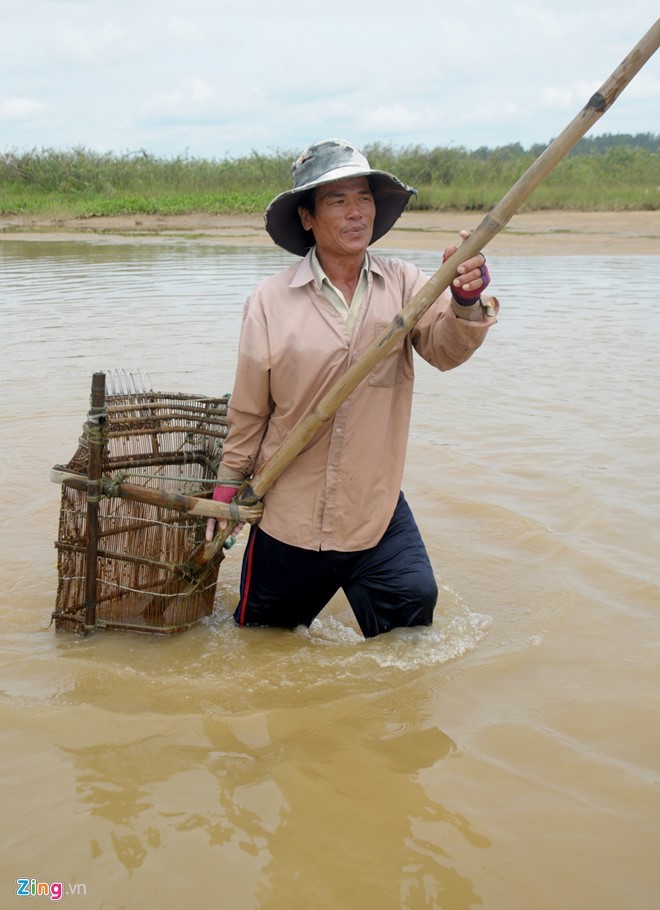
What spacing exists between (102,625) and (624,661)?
1826 millimetres

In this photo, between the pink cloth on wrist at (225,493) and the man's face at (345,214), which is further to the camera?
the pink cloth on wrist at (225,493)

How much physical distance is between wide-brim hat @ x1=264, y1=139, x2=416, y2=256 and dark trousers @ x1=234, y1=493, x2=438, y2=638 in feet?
3.11

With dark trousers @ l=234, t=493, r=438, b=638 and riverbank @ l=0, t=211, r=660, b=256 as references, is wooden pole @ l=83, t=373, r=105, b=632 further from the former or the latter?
riverbank @ l=0, t=211, r=660, b=256

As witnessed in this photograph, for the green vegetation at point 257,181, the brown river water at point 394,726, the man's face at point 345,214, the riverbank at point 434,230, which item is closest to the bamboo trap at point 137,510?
the brown river water at point 394,726

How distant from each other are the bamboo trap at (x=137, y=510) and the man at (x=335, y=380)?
28cm

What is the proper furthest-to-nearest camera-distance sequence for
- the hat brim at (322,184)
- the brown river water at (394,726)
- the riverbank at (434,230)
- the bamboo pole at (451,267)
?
the riverbank at (434,230) < the hat brim at (322,184) < the bamboo pole at (451,267) < the brown river water at (394,726)

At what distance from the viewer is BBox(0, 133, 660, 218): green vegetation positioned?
22.4m

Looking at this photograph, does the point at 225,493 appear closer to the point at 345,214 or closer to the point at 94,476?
the point at 94,476

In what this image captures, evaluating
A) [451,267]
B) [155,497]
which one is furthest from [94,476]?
[451,267]

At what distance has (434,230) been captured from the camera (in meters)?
19.9

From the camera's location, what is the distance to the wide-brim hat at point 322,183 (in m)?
2.82

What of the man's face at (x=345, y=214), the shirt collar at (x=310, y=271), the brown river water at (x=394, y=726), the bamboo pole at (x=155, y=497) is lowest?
the brown river water at (x=394, y=726)

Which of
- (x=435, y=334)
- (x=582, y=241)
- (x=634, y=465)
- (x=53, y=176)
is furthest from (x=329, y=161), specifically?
(x=53, y=176)

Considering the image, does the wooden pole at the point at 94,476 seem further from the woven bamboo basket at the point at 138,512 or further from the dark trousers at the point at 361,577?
the dark trousers at the point at 361,577
